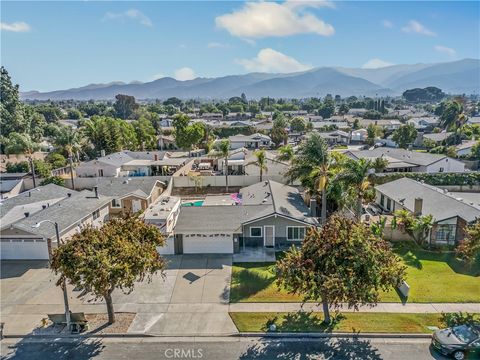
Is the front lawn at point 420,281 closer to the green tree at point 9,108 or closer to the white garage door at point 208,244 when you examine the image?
the white garage door at point 208,244

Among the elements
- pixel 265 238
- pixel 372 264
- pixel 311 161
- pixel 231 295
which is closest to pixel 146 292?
pixel 231 295

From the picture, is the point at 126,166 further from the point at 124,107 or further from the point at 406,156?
the point at 124,107

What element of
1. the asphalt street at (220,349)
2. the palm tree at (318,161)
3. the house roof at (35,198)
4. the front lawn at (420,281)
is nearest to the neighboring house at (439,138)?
the front lawn at (420,281)

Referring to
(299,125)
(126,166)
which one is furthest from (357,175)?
(299,125)

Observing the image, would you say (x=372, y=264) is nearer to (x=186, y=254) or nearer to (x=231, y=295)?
(x=231, y=295)

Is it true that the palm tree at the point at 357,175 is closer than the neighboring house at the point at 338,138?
Yes

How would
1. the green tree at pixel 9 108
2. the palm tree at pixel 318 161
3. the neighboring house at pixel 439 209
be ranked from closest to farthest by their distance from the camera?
the neighboring house at pixel 439 209 < the palm tree at pixel 318 161 < the green tree at pixel 9 108
